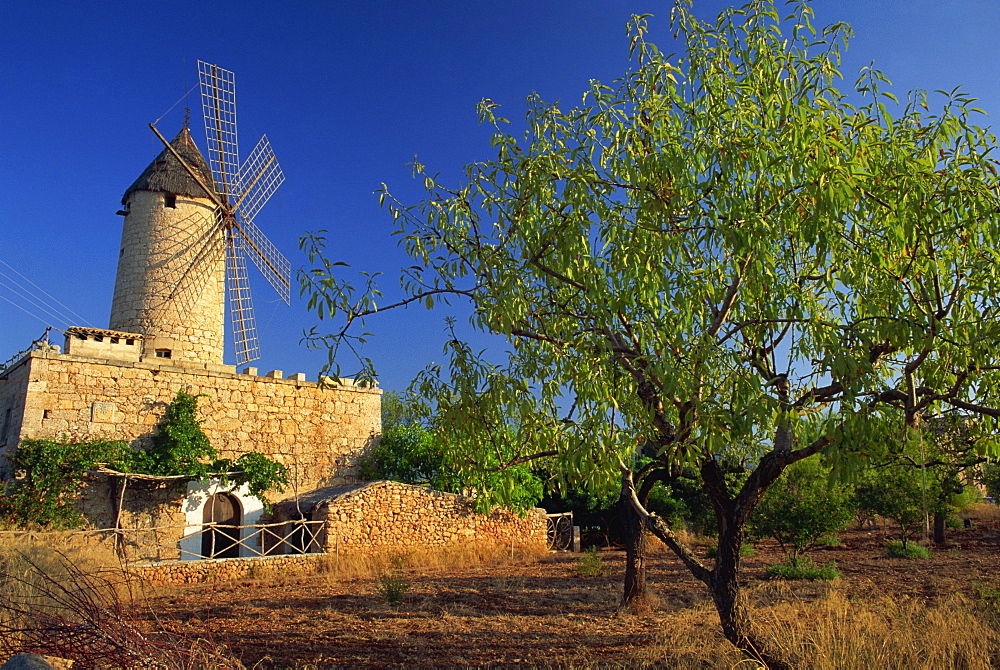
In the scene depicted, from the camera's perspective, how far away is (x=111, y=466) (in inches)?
522

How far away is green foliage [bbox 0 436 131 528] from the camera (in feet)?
40.0

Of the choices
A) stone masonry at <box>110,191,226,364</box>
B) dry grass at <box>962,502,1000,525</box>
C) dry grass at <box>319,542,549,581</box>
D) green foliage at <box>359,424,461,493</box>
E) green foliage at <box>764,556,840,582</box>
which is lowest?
dry grass at <box>962,502,1000,525</box>

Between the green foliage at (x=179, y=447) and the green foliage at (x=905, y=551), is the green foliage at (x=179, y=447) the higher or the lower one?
the higher one

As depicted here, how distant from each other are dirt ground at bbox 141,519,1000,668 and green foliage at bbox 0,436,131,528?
3.92 metres

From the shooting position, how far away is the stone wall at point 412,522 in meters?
14.2

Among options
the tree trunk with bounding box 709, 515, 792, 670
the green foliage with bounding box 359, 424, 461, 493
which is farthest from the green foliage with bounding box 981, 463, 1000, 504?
the green foliage with bounding box 359, 424, 461, 493

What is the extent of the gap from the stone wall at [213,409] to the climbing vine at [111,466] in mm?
304

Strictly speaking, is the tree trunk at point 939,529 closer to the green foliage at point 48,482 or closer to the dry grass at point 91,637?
the dry grass at point 91,637

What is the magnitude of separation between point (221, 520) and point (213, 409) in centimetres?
253

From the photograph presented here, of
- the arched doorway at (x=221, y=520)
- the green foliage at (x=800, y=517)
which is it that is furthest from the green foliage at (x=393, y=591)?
the green foliage at (x=800, y=517)

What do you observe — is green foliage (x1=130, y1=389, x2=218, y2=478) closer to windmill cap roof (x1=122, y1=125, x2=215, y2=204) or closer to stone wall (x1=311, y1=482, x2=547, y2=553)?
stone wall (x1=311, y1=482, x2=547, y2=553)

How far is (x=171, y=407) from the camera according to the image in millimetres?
14578

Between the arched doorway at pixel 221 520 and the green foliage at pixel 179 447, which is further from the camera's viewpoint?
the arched doorway at pixel 221 520

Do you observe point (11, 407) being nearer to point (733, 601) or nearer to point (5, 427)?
point (5, 427)
